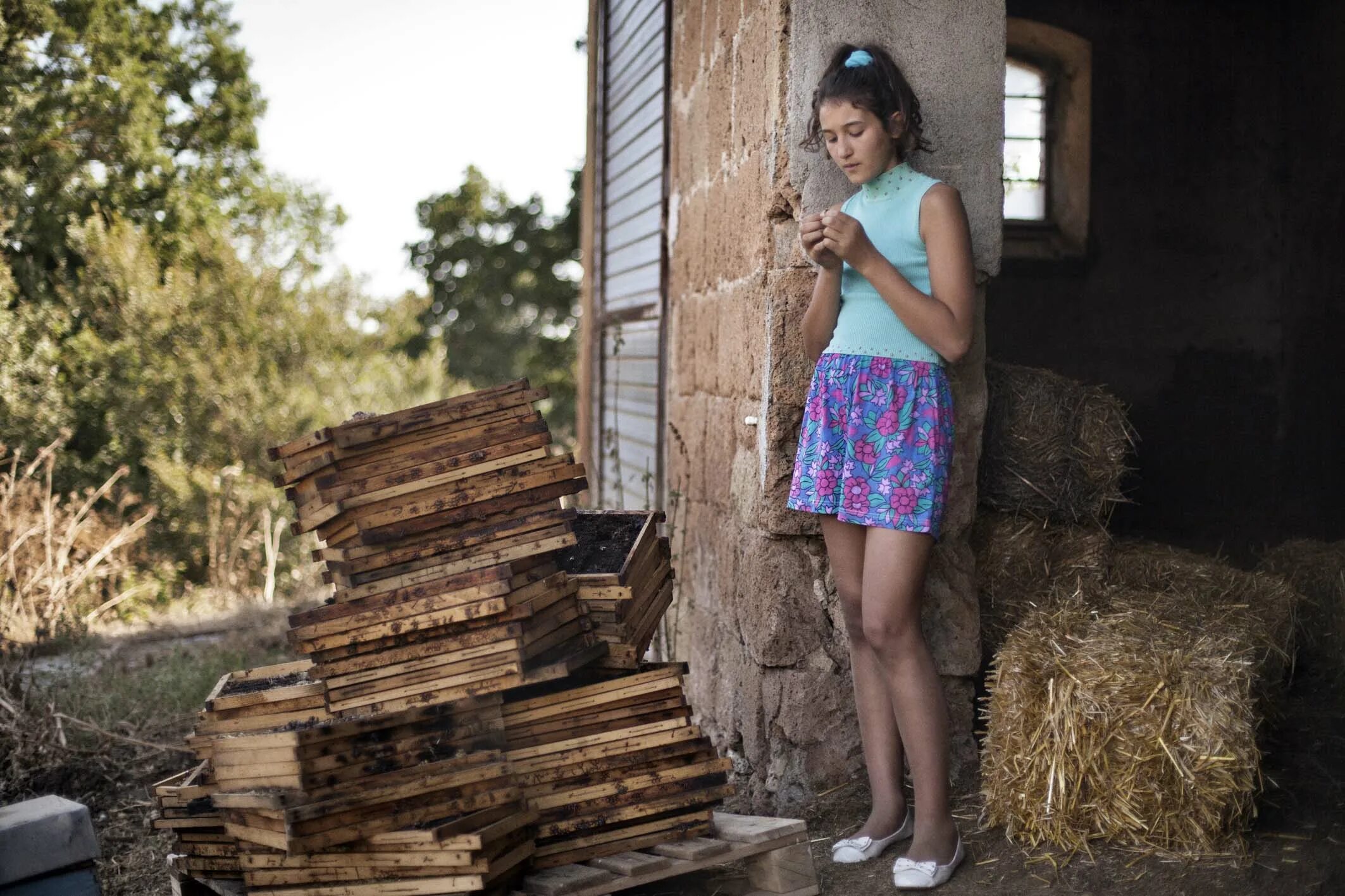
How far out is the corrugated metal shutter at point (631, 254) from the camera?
234 inches

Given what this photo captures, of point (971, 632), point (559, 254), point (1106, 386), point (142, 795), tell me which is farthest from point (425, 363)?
point (971, 632)

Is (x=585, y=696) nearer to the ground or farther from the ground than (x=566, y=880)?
farther from the ground

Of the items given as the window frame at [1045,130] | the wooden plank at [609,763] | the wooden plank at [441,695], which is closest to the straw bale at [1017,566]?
the wooden plank at [609,763]

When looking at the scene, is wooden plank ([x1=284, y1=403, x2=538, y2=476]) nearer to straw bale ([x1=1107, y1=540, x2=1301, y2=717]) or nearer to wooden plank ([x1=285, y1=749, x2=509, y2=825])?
wooden plank ([x1=285, y1=749, x2=509, y2=825])

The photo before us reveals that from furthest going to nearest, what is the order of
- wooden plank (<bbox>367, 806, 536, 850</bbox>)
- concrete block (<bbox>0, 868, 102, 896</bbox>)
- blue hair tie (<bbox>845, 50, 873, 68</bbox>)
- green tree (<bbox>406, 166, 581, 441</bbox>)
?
green tree (<bbox>406, 166, 581, 441</bbox>) < blue hair tie (<bbox>845, 50, 873, 68</bbox>) < concrete block (<bbox>0, 868, 102, 896</bbox>) < wooden plank (<bbox>367, 806, 536, 850</bbox>)

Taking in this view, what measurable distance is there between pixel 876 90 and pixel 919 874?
204 cm

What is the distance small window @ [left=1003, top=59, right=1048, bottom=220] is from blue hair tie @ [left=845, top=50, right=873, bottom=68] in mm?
4050

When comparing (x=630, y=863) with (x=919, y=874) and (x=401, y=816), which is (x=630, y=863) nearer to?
(x=401, y=816)

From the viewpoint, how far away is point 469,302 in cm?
2356

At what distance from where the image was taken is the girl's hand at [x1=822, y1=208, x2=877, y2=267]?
120 inches

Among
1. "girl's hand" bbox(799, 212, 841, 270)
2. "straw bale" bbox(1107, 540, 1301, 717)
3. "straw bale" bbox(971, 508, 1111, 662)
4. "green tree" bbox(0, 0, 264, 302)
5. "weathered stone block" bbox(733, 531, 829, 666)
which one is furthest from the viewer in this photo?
"green tree" bbox(0, 0, 264, 302)

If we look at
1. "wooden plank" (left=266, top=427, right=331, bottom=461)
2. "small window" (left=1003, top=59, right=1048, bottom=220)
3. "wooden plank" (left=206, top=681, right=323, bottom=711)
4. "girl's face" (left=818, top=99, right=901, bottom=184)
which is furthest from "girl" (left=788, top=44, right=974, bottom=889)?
"small window" (left=1003, top=59, right=1048, bottom=220)

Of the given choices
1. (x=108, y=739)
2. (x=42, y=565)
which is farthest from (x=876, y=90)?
(x=42, y=565)

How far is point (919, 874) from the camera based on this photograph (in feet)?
10.2
